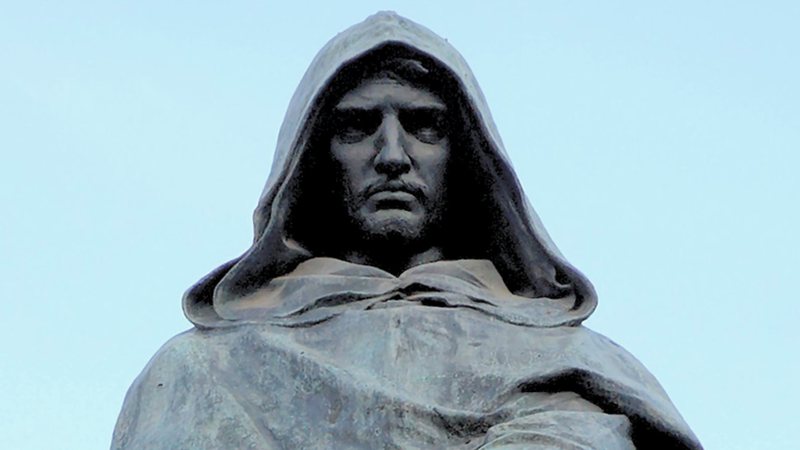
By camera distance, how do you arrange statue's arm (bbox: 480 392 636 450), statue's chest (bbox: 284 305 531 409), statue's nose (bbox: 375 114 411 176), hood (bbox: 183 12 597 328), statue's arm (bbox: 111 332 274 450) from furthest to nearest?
statue's nose (bbox: 375 114 411 176), hood (bbox: 183 12 597 328), statue's chest (bbox: 284 305 531 409), statue's arm (bbox: 111 332 274 450), statue's arm (bbox: 480 392 636 450)

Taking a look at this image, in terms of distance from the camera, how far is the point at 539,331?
11.3 meters

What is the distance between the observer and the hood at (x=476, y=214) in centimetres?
1160

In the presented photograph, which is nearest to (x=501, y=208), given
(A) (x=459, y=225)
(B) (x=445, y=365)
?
(A) (x=459, y=225)

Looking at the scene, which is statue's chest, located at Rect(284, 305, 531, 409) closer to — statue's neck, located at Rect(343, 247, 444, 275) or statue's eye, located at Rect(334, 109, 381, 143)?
statue's neck, located at Rect(343, 247, 444, 275)

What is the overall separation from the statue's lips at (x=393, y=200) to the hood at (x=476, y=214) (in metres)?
0.34

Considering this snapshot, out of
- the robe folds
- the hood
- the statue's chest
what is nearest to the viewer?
the robe folds

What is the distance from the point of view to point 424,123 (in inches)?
470

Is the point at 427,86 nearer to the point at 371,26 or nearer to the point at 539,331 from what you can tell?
the point at 371,26

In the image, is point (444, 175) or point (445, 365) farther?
point (444, 175)

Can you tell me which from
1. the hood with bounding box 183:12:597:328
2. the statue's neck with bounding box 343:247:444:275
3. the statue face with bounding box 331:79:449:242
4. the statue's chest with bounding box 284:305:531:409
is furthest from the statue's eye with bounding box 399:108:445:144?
the statue's chest with bounding box 284:305:531:409

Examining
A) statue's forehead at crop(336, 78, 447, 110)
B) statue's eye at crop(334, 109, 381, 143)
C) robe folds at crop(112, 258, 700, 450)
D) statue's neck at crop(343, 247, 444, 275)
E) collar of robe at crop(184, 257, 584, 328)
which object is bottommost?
robe folds at crop(112, 258, 700, 450)

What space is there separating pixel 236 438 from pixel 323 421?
0.31m

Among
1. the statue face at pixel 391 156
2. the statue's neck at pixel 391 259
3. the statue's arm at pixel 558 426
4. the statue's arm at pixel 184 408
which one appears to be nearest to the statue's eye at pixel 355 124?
the statue face at pixel 391 156

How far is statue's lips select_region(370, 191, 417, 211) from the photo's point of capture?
11.8 metres
